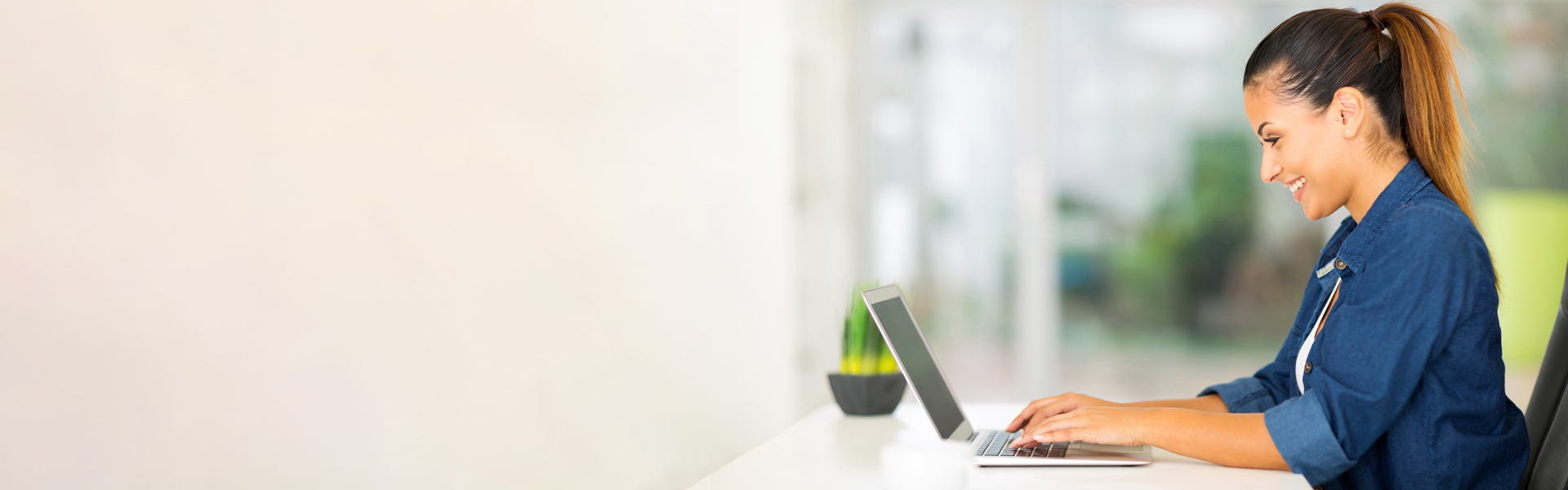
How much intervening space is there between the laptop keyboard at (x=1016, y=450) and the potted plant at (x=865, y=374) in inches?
13.5

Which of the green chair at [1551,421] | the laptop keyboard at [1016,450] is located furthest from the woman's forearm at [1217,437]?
the green chair at [1551,421]

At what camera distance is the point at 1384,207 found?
1.15m

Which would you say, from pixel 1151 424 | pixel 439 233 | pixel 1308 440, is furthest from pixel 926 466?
pixel 439 233

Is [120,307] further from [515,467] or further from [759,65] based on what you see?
[759,65]

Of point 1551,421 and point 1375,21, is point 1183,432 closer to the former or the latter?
point 1375,21

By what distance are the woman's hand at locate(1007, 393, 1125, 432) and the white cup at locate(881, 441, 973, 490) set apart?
9cm

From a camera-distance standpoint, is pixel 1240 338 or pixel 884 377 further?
pixel 1240 338

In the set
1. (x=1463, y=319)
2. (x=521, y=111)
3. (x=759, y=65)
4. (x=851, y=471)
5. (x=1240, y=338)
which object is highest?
(x=759, y=65)

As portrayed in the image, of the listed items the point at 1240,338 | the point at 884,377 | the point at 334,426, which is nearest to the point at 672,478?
the point at 884,377

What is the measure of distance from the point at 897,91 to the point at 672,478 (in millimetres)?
2519

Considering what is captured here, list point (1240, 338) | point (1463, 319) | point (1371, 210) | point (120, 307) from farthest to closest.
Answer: point (1240, 338), point (1371, 210), point (1463, 319), point (120, 307)

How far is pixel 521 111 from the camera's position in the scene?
4.02ft

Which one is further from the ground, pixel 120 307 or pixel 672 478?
pixel 120 307

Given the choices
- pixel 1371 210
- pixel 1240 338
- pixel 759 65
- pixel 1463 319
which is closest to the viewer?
pixel 1463 319
